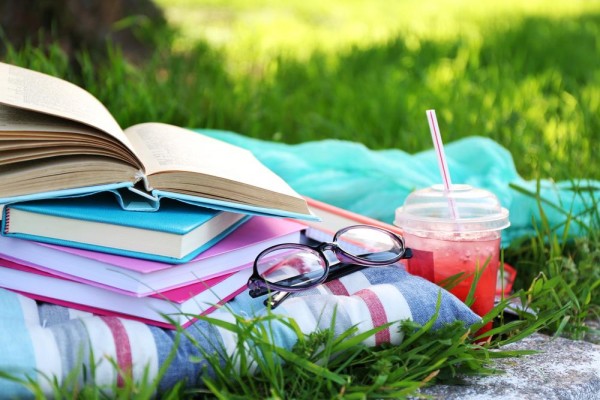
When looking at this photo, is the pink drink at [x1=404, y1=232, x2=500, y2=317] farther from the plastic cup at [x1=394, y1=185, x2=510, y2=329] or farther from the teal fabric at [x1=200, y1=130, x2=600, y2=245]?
the teal fabric at [x1=200, y1=130, x2=600, y2=245]

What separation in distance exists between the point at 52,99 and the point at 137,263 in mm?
389

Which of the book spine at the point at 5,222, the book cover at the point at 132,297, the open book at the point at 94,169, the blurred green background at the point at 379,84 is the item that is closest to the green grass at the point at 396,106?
the blurred green background at the point at 379,84

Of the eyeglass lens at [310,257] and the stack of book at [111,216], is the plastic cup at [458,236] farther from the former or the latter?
the stack of book at [111,216]

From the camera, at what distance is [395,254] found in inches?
66.9

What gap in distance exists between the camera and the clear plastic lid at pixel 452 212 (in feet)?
5.55

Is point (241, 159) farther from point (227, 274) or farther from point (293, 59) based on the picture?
point (293, 59)

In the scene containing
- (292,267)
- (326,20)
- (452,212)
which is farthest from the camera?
(326,20)

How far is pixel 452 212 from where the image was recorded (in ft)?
5.65

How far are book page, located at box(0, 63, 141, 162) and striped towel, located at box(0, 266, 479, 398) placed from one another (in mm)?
329

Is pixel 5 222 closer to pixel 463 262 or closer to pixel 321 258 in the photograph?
pixel 321 258

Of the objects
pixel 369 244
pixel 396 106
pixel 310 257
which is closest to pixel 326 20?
pixel 396 106

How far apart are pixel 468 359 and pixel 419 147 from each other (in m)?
1.64

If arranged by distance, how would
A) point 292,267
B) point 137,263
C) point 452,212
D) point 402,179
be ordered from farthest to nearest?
point 402,179 < point 452,212 < point 292,267 < point 137,263

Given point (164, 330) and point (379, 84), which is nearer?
point (164, 330)
